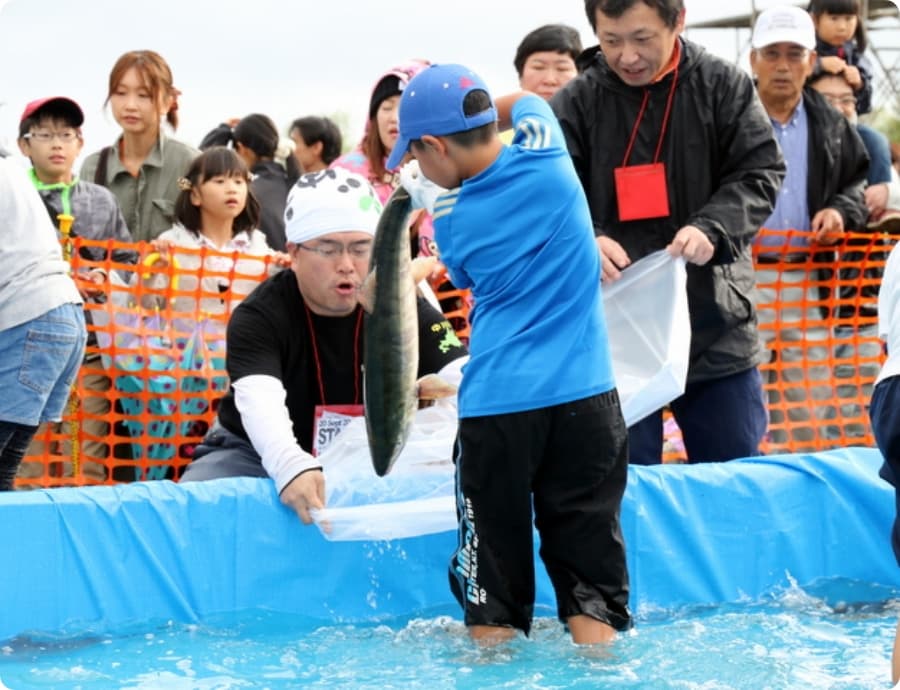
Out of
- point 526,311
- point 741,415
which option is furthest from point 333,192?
point 741,415

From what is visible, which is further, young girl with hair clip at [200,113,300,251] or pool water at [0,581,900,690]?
young girl with hair clip at [200,113,300,251]

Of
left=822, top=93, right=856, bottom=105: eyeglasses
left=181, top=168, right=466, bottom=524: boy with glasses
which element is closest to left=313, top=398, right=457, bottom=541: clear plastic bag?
left=181, top=168, right=466, bottom=524: boy with glasses

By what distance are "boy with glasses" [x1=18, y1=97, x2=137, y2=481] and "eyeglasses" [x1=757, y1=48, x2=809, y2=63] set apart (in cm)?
298

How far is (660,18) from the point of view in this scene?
4.85 metres

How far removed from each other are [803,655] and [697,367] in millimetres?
→ 1262

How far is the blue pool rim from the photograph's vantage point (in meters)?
4.48

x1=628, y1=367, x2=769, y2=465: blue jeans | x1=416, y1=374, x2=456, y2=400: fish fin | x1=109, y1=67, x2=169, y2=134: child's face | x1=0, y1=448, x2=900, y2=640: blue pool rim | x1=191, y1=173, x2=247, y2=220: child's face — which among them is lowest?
x1=0, y1=448, x2=900, y2=640: blue pool rim

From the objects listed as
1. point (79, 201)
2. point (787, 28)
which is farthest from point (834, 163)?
point (79, 201)

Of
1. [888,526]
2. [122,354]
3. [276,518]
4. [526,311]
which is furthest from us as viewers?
[122,354]

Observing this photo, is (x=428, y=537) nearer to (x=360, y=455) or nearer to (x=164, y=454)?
(x=360, y=455)

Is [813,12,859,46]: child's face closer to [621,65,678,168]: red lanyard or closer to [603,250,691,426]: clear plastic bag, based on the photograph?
[621,65,678,168]: red lanyard

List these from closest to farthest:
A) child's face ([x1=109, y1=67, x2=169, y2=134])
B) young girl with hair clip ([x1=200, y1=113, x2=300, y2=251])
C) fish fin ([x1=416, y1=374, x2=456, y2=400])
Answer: fish fin ([x1=416, y1=374, x2=456, y2=400]), child's face ([x1=109, y1=67, x2=169, y2=134]), young girl with hair clip ([x1=200, y1=113, x2=300, y2=251])

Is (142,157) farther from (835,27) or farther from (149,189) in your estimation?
(835,27)

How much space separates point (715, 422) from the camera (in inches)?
204
